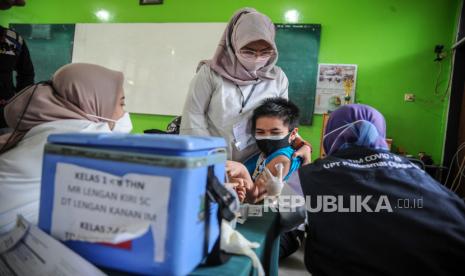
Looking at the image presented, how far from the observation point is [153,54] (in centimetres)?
376

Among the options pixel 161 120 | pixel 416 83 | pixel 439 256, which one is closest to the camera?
pixel 439 256

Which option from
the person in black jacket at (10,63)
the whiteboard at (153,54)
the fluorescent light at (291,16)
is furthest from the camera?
the whiteboard at (153,54)

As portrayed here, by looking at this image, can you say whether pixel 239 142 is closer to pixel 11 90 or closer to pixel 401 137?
pixel 11 90

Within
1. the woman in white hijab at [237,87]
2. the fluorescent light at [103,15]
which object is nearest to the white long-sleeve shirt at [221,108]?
the woman in white hijab at [237,87]

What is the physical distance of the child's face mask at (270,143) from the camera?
1340 mm

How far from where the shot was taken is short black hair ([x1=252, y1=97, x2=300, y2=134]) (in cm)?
133

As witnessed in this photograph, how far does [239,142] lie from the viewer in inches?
51.1

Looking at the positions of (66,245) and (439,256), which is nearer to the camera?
(66,245)

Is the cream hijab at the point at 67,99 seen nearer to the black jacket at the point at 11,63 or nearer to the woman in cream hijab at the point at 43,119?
the woman in cream hijab at the point at 43,119

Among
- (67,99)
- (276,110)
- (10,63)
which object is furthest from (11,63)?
(276,110)

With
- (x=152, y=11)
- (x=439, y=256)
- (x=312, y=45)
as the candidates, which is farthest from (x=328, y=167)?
(x=152, y=11)

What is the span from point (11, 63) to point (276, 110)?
1.61 meters

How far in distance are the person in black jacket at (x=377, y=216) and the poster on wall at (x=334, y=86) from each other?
2299 millimetres

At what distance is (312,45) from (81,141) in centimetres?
318
